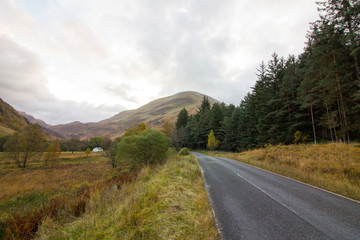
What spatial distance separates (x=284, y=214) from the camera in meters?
4.77

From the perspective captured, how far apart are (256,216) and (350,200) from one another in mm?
4564

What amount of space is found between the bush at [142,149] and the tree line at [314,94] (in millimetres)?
19826

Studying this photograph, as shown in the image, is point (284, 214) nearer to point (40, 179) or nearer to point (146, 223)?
point (146, 223)

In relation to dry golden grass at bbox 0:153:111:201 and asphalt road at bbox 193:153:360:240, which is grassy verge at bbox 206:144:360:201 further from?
dry golden grass at bbox 0:153:111:201

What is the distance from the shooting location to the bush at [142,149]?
17.3m

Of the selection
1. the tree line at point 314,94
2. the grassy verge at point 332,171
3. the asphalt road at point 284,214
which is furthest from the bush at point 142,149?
the tree line at point 314,94

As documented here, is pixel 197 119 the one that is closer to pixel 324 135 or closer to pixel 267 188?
pixel 324 135

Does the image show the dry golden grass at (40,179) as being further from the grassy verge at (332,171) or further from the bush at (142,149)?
the grassy verge at (332,171)

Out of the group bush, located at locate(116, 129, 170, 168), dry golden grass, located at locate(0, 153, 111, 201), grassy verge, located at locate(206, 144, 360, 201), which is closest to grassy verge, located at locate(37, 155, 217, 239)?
grassy verge, located at locate(206, 144, 360, 201)

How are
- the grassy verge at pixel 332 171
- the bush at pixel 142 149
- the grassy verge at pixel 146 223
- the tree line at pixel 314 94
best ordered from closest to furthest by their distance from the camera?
the grassy verge at pixel 146 223, the grassy verge at pixel 332 171, the tree line at pixel 314 94, the bush at pixel 142 149

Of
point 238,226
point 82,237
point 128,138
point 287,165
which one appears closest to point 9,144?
point 128,138

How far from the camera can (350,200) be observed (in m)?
5.87

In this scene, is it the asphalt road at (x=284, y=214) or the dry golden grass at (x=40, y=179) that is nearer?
the asphalt road at (x=284, y=214)

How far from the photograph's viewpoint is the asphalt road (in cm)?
380
